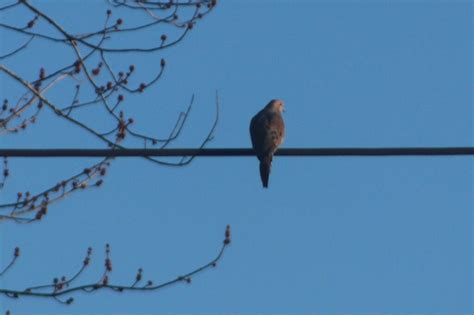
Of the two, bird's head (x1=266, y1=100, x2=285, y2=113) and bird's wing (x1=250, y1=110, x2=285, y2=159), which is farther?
bird's head (x1=266, y1=100, x2=285, y2=113)

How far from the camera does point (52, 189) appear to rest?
289 inches

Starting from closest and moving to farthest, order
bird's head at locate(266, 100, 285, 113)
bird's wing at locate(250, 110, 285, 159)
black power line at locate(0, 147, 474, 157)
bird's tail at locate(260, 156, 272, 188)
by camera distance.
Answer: black power line at locate(0, 147, 474, 157)
bird's tail at locate(260, 156, 272, 188)
bird's wing at locate(250, 110, 285, 159)
bird's head at locate(266, 100, 285, 113)

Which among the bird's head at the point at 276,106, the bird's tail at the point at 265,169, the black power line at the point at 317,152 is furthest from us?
the bird's head at the point at 276,106

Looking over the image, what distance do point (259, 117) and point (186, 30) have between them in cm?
263

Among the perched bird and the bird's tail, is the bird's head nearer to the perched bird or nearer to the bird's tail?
the perched bird

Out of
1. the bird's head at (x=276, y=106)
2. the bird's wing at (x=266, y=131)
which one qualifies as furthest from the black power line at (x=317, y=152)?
the bird's head at (x=276, y=106)

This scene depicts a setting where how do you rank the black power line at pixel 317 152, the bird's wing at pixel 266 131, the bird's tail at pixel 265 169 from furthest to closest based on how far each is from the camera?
the bird's wing at pixel 266 131
the bird's tail at pixel 265 169
the black power line at pixel 317 152

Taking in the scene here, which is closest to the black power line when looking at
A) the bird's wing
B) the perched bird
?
the perched bird

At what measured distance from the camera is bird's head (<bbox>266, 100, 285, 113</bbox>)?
35.7ft

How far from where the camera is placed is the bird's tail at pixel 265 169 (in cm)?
835

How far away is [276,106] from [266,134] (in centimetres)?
201

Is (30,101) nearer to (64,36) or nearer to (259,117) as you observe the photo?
(64,36)

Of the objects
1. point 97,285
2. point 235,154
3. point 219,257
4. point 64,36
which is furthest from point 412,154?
point 64,36

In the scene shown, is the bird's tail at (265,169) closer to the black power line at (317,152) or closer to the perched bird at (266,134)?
the perched bird at (266,134)
